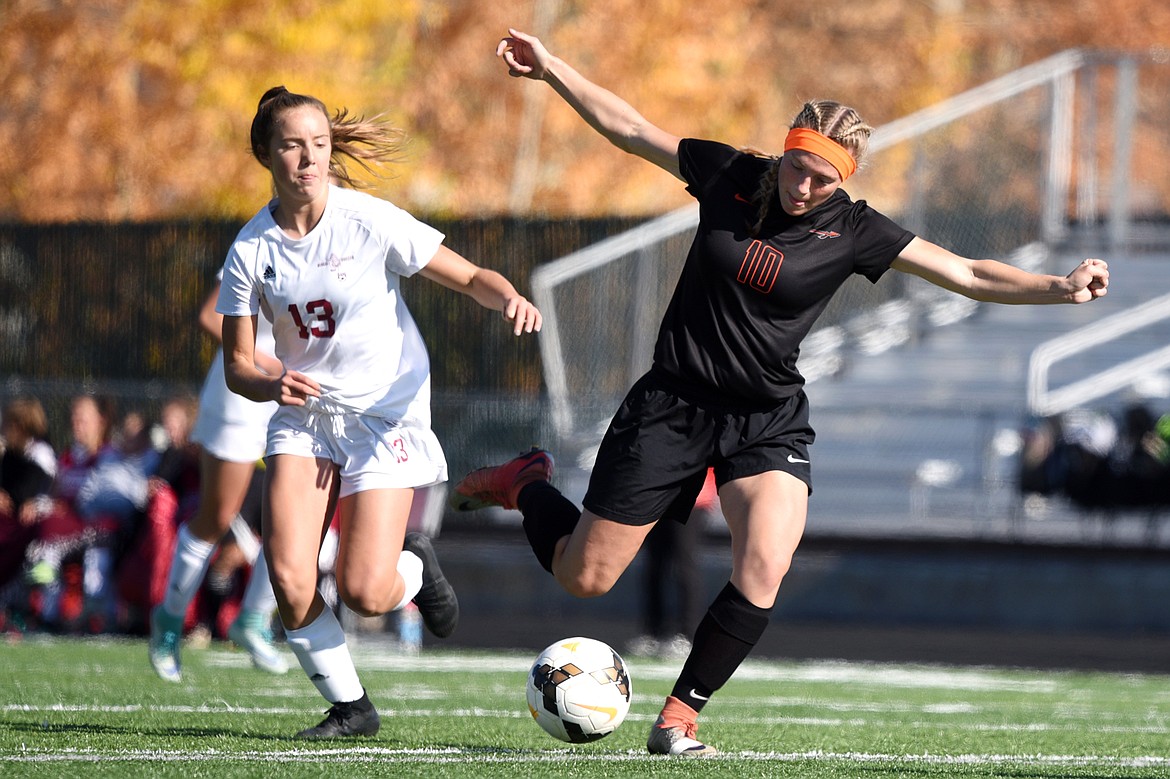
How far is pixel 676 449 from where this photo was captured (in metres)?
6.07

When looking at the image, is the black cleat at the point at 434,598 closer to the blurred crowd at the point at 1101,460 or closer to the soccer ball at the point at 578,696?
the soccer ball at the point at 578,696

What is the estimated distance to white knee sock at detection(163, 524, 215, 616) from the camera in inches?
324

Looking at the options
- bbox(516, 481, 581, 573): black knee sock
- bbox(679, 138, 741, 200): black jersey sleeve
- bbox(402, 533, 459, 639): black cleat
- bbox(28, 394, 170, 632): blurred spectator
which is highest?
bbox(679, 138, 741, 200): black jersey sleeve

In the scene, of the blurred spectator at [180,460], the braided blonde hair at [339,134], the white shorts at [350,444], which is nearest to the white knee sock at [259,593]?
the braided blonde hair at [339,134]

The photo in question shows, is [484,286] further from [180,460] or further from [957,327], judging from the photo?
[957,327]

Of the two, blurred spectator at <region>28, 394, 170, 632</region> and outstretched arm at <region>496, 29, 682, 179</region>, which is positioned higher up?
outstretched arm at <region>496, 29, 682, 179</region>

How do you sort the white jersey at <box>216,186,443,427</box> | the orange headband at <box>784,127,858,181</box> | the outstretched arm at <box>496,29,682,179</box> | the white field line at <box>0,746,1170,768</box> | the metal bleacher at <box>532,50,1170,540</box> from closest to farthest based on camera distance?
the white field line at <box>0,746,1170,768</box>, the orange headband at <box>784,127,858,181</box>, the white jersey at <box>216,186,443,427</box>, the outstretched arm at <box>496,29,682,179</box>, the metal bleacher at <box>532,50,1170,540</box>

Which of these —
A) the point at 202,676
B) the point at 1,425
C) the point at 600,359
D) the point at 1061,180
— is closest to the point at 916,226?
the point at 1061,180

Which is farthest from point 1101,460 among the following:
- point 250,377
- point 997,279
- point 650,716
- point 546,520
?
point 250,377

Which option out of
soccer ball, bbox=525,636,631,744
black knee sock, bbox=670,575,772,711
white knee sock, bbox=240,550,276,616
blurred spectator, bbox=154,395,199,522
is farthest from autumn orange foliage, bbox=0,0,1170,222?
black knee sock, bbox=670,575,772,711

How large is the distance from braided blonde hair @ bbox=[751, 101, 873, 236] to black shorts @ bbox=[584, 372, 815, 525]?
24.8 inches

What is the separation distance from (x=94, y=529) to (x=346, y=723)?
A: 8045 mm

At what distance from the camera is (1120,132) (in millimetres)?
17844

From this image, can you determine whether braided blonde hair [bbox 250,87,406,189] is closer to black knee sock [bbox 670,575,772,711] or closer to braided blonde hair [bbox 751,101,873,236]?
braided blonde hair [bbox 751,101,873,236]
